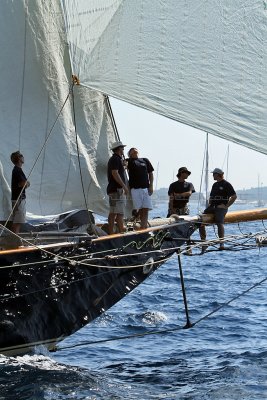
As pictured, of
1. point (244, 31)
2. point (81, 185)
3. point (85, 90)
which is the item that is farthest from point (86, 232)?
point (244, 31)

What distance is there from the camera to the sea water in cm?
1383

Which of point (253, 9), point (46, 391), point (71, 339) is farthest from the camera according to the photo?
point (71, 339)

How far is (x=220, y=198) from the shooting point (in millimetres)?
16719

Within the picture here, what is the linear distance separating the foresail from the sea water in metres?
2.59

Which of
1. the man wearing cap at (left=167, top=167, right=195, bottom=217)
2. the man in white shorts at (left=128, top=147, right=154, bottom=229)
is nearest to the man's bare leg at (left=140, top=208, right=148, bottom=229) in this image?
the man in white shorts at (left=128, top=147, right=154, bottom=229)

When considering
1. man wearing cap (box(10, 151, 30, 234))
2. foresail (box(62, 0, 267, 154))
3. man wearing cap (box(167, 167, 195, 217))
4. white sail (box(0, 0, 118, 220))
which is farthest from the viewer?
man wearing cap (box(167, 167, 195, 217))

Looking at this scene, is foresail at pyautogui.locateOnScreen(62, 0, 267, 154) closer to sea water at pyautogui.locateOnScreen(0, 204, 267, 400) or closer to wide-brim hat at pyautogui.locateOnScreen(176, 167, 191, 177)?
sea water at pyautogui.locateOnScreen(0, 204, 267, 400)

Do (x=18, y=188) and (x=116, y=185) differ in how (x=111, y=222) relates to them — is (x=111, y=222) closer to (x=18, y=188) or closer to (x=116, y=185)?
(x=116, y=185)

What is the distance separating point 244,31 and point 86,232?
4.08 metres

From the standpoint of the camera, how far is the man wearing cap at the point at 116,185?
15695mm

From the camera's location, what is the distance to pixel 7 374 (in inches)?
568

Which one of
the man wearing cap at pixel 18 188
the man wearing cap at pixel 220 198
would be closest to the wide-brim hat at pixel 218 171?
the man wearing cap at pixel 220 198

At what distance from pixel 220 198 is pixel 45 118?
330 centimetres

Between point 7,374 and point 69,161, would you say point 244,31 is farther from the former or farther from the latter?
point 7,374
